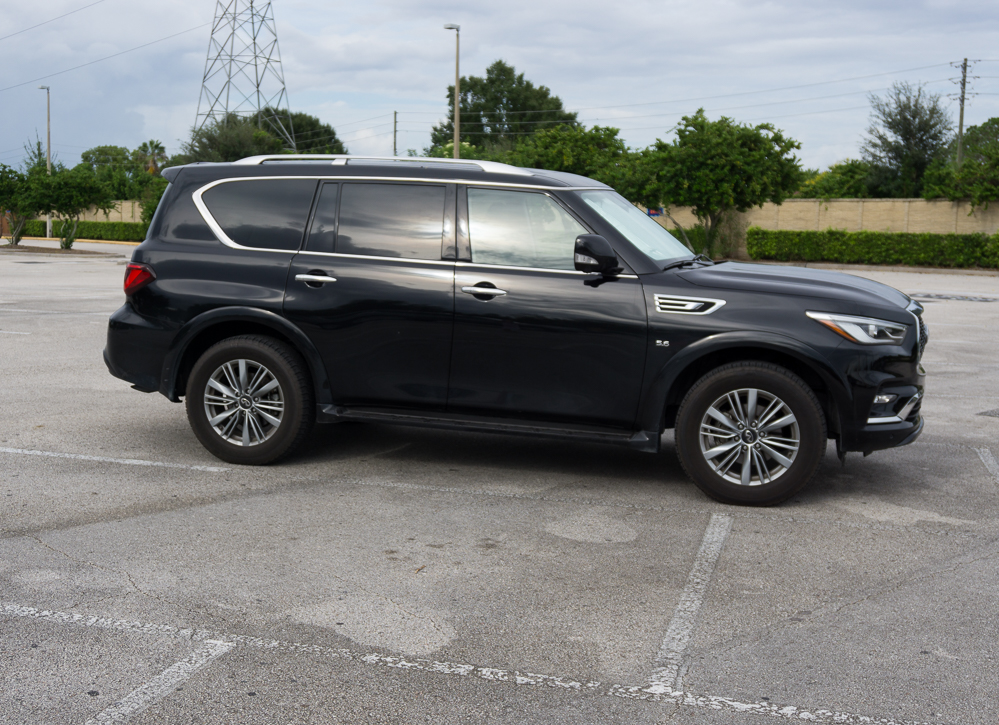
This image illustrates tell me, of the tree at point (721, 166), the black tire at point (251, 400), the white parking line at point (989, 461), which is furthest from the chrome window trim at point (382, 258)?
the tree at point (721, 166)

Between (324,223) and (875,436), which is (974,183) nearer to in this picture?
(875,436)

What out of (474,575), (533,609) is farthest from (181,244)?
(533,609)

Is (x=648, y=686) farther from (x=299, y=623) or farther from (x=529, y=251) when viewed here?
(x=529, y=251)

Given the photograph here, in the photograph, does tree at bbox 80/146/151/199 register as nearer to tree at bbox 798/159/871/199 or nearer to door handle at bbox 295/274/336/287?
tree at bbox 798/159/871/199

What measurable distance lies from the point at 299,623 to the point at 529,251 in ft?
9.18

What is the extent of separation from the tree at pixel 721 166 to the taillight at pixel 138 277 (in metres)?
34.2

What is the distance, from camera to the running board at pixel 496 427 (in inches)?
231

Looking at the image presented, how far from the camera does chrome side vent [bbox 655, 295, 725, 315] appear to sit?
18.6ft

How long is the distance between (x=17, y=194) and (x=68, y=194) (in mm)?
2020

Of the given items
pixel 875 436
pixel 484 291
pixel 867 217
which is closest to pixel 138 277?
pixel 484 291

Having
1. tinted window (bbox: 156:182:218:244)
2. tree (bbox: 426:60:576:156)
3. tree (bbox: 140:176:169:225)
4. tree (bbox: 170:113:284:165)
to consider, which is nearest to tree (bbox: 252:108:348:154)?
tree (bbox: 426:60:576:156)

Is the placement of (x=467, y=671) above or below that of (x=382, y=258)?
below

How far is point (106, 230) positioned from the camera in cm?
6225

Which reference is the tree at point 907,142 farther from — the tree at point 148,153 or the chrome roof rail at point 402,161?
the tree at point 148,153
